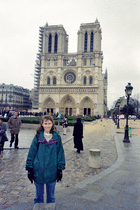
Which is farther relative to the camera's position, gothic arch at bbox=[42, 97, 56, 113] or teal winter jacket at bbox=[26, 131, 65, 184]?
gothic arch at bbox=[42, 97, 56, 113]

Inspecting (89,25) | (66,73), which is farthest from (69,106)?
(89,25)

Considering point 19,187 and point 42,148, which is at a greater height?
point 42,148

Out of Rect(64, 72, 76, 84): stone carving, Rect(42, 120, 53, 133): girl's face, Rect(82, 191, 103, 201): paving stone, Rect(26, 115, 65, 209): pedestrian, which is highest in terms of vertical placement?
Rect(64, 72, 76, 84): stone carving

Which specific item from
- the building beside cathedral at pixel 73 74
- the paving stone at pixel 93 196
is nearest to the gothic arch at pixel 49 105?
the building beside cathedral at pixel 73 74

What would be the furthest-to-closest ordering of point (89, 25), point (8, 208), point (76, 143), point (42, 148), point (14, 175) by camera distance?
1. point (89, 25)
2. point (76, 143)
3. point (14, 175)
4. point (8, 208)
5. point (42, 148)

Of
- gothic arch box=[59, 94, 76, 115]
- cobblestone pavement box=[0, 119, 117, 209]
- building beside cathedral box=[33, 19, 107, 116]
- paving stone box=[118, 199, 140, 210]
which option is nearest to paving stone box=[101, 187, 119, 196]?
paving stone box=[118, 199, 140, 210]

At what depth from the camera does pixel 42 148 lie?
250 centimetres

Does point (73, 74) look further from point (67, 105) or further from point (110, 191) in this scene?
point (110, 191)

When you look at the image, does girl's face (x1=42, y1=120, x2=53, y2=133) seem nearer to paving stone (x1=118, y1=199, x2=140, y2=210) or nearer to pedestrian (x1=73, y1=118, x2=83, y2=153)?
paving stone (x1=118, y1=199, x2=140, y2=210)

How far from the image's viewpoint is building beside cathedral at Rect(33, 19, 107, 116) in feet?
172

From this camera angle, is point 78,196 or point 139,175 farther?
point 139,175

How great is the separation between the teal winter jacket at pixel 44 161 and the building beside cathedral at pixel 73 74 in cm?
4894

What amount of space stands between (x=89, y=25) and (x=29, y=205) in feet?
193

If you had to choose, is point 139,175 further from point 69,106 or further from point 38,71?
point 38,71
